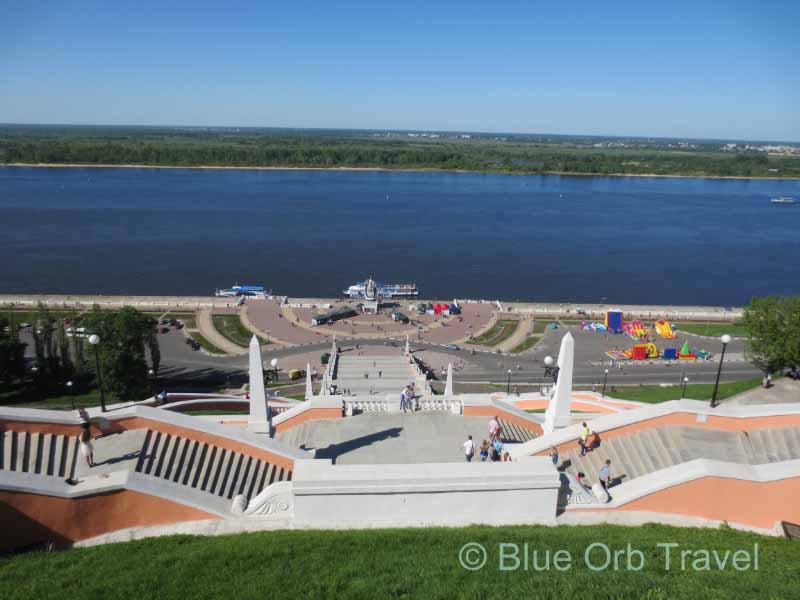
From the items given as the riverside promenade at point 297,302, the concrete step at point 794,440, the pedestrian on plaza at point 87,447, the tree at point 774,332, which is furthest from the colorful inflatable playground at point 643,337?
the pedestrian on plaza at point 87,447

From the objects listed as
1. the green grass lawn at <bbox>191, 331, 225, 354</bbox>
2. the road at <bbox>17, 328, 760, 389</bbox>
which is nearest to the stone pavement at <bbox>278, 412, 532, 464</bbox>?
the road at <bbox>17, 328, 760, 389</bbox>

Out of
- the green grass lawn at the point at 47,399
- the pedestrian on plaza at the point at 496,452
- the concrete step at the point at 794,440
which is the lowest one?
the green grass lawn at the point at 47,399

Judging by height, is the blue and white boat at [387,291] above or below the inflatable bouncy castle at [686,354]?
below

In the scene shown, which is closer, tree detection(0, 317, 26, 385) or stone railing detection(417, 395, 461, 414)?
stone railing detection(417, 395, 461, 414)

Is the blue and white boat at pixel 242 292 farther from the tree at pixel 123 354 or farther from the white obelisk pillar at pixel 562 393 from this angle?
the white obelisk pillar at pixel 562 393

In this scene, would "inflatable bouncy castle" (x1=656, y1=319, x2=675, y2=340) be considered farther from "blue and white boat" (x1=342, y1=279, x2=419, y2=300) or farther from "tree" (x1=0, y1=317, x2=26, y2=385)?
"tree" (x1=0, y1=317, x2=26, y2=385)

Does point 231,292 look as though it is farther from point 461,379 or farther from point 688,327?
point 688,327

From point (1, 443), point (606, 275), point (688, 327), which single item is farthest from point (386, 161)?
point (1, 443)

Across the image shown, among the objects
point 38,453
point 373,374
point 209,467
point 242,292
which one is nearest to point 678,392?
point 373,374
